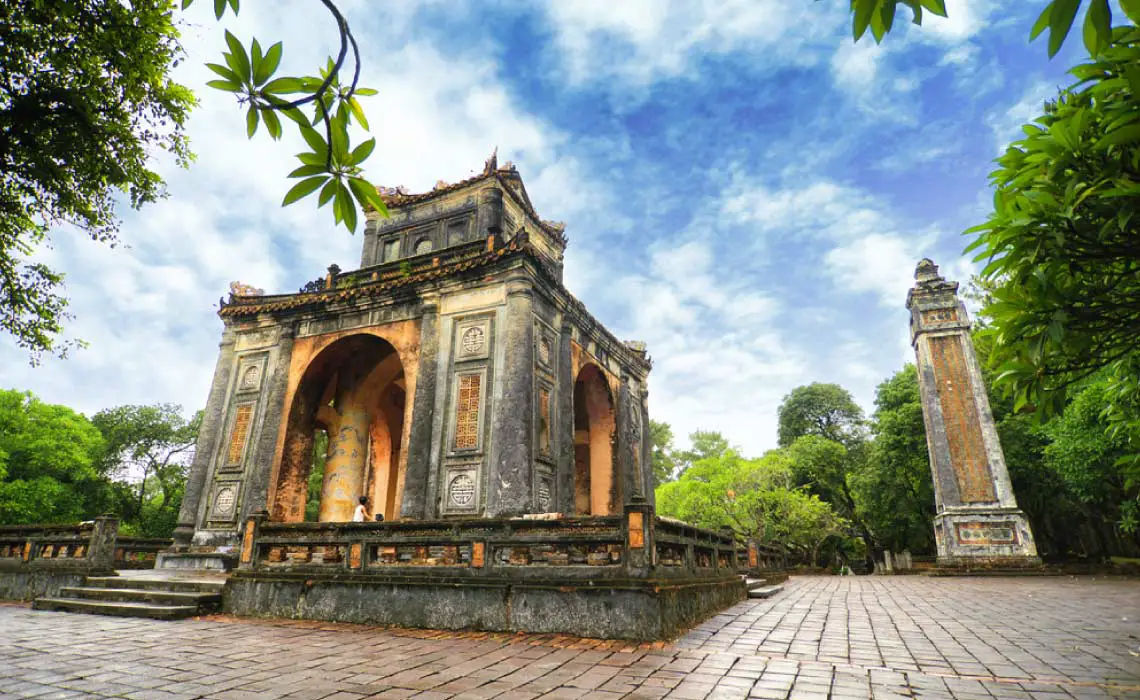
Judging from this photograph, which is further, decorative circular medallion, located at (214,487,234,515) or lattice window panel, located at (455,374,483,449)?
decorative circular medallion, located at (214,487,234,515)

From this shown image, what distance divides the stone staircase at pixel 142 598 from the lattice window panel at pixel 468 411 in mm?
5116

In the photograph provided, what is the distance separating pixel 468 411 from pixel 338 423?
246 inches

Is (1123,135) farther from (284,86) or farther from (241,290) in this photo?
(241,290)

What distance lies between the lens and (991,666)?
4.96 m

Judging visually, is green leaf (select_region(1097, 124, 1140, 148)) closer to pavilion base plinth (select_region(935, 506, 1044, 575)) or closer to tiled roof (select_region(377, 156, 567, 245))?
tiled roof (select_region(377, 156, 567, 245))

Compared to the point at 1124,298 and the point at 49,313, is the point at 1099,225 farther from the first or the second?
the point at 49,313

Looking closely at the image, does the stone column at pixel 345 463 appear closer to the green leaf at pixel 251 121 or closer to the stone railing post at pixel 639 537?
the stone railing post at pixel 639 537

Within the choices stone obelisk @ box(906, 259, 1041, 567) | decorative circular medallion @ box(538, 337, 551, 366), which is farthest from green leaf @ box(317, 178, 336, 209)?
stone obelisk @ box(906, 259, 1041, 567)

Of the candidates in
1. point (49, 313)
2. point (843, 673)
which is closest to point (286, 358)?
point (49, 313)

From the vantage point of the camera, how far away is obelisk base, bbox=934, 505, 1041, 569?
60.0 feet

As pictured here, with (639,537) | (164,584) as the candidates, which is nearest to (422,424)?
(164,584)

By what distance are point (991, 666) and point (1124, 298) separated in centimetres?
338

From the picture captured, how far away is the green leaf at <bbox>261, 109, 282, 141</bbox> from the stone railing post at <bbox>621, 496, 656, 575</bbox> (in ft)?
20.3

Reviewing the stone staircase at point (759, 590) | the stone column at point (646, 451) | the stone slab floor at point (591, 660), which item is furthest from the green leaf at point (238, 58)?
the stone column at point (646, 451)
